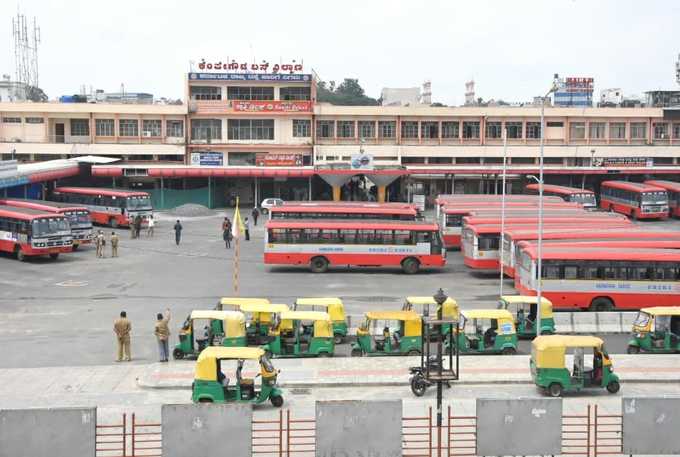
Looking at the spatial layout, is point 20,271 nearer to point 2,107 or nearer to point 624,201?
point 2,107

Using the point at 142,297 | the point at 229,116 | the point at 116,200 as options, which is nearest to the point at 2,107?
the point at 229,116

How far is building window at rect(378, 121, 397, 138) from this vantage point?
2980 inches

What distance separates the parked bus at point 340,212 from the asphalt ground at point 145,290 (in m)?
2.71

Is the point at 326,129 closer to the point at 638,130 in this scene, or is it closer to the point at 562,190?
the point at 562,190

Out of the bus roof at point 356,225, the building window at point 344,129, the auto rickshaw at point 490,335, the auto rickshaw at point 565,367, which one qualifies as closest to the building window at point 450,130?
the building window at point 344,129

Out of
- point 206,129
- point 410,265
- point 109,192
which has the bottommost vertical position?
point 410,265

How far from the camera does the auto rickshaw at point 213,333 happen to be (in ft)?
84.1

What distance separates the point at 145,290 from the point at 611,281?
17.6m

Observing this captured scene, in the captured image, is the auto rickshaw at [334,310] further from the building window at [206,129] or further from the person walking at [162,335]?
the building window at [206,129]

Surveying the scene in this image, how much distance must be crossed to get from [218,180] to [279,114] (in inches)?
278

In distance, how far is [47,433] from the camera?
630 inches

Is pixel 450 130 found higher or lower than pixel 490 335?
higher

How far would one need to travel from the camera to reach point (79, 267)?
1674 inches

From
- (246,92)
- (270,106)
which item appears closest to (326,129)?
(270,106)
